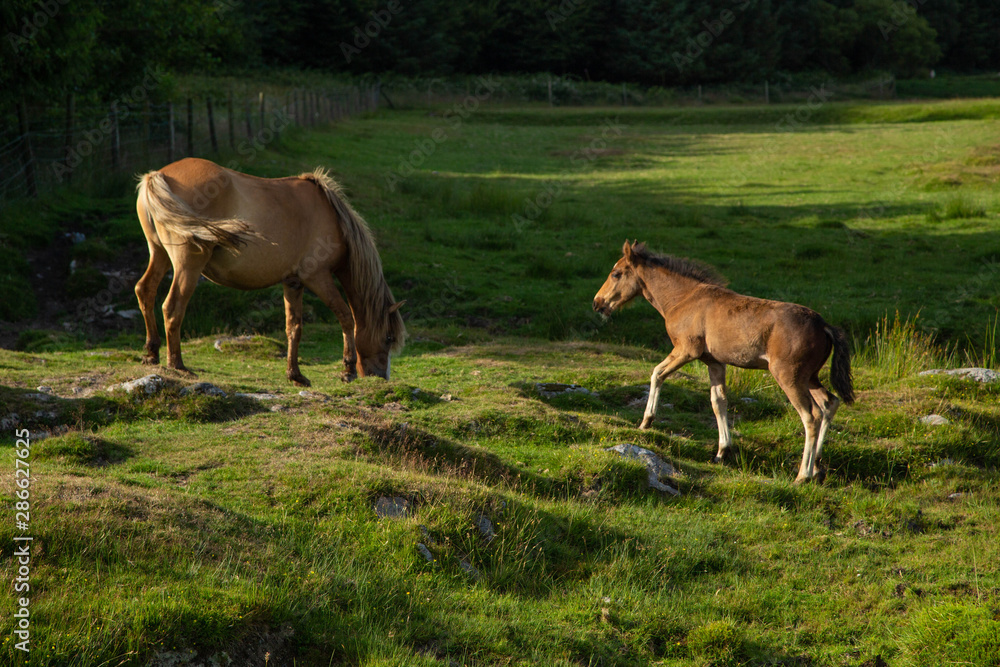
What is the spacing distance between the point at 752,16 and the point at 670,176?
54084 mm

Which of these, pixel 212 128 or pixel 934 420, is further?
pixel 212 128

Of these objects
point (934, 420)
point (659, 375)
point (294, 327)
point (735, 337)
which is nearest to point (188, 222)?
point (294, 327)

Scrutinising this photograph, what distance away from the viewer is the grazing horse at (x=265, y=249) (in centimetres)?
902

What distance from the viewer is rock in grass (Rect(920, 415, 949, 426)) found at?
9.39 meters

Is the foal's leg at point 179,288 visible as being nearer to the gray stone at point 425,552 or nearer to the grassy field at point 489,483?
the grassy field at point 489,483

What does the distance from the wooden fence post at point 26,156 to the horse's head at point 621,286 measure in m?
13.6

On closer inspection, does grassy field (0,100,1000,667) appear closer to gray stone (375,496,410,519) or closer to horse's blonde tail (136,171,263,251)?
gray stone (375,496,410,519)

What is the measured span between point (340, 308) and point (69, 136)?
1249 centimetres

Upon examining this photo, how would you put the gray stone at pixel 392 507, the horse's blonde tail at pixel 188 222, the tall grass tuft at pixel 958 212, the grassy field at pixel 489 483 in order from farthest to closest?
the tall grass tuft at pixel 958 212
the horse's blonde tail at pixel 188 222
the gray stone at pixel 392 507
the grassy field at pixel 489 483

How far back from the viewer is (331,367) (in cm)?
1150

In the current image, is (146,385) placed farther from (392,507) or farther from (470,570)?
(470,570)

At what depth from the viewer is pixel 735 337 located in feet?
28.4

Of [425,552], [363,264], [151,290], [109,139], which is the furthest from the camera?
[109,139]

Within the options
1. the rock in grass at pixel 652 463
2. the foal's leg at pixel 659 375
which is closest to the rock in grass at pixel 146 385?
the rock in grass at pixel 652 463
